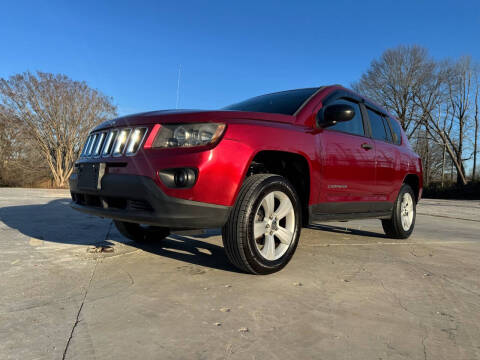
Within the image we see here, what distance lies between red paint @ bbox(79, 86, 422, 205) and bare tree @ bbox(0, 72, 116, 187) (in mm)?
21839

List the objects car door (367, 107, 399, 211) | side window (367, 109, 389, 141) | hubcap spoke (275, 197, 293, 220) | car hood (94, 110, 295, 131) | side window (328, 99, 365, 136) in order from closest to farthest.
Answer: car hood (94, 110, 295, 131) < hubcap spoke (275, 197, 293, 220) < side window (328, 99, 365, 136) < car door (367, 107, 399, 211) < side window (367, 109, 389, 141)

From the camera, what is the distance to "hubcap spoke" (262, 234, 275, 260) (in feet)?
8.06

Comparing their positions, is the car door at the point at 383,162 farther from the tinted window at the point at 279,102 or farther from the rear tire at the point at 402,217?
the tinted window at the point at 279,102

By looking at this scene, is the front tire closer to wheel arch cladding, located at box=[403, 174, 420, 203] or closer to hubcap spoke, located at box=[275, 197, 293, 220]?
hubcap spoke, located at box=[275, 197, 293, 220]

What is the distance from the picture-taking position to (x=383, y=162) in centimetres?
384

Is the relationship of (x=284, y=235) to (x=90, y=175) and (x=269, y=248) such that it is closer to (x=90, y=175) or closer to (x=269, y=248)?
(x=269, y=248)

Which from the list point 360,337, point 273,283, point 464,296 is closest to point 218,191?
point 273,283

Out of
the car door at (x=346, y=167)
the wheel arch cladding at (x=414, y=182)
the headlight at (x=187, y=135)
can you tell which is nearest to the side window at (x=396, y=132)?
the wheel arch cladding at (x=414, y=182)

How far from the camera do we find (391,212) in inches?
164

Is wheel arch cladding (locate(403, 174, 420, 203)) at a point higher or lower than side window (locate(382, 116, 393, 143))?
lower

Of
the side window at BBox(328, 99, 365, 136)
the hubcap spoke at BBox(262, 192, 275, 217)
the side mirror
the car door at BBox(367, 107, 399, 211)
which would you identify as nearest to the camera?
the hubcap spoke at BBox(262, 192, 275, 217)

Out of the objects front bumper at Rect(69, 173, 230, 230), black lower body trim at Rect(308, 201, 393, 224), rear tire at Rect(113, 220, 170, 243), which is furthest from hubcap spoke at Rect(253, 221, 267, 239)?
rear tire at Rect(113, 220, 170, 243)

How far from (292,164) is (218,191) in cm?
91

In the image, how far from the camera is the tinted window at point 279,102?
3.07 m
